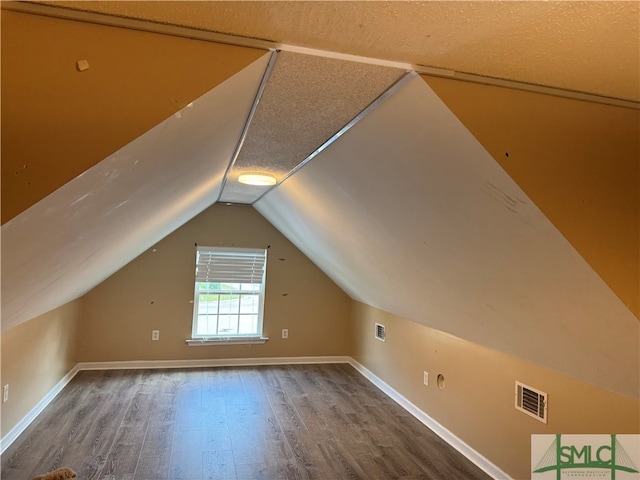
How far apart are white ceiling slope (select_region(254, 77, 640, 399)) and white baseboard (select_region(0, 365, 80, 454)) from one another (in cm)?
281

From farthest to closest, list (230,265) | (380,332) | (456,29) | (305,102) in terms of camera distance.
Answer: (230,265) → (380,332) → (305,102) → (456,29)

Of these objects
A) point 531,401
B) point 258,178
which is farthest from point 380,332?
point 258,178

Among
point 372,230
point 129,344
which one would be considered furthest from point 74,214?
point 129,344

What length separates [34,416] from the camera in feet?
11.0

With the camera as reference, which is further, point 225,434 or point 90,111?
point 225,434

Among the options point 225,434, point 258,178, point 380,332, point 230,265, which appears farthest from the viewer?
point 230,265

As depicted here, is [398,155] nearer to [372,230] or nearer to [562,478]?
[372,230]

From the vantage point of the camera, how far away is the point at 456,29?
96cm

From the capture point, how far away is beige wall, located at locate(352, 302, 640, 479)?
216 cm

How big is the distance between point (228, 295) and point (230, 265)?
1.35 ft

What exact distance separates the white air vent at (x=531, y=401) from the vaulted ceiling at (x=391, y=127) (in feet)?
1.29

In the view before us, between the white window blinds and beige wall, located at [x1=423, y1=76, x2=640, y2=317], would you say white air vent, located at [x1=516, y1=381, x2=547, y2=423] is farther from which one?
the white window blinds

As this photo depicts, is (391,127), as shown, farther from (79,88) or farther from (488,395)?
(488,395)

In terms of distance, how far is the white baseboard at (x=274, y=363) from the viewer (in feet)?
9.52
